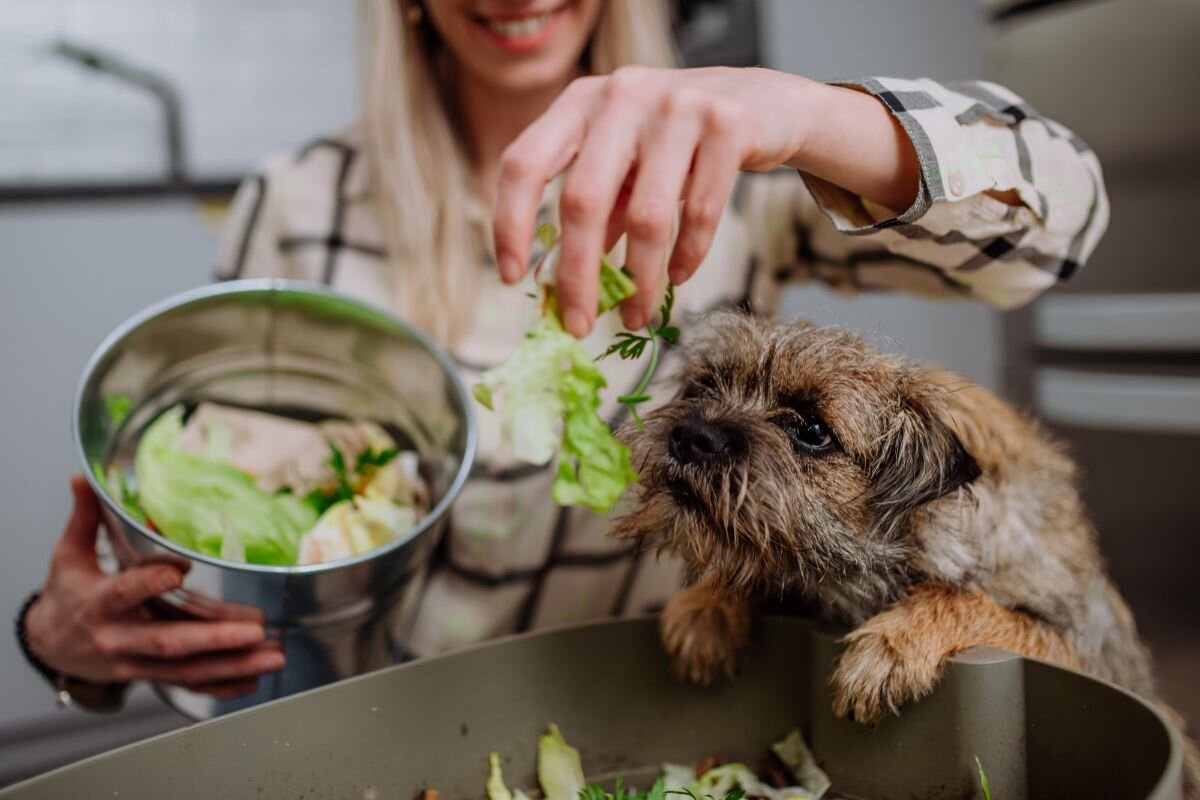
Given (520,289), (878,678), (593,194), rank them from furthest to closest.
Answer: (520,289) → (878,678) → (593,194)

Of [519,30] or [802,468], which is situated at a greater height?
[519,30]

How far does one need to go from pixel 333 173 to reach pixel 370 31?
0.69ft

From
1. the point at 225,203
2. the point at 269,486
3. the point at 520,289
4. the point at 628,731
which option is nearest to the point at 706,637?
the point at 628,731

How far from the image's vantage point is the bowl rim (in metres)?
0.76

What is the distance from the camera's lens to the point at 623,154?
2.15ft

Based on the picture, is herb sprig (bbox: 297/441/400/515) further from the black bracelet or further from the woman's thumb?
the black bracelet

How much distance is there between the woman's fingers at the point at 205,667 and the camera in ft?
2.86

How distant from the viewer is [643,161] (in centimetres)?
67

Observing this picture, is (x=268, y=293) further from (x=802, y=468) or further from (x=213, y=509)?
(x=802, y=468)

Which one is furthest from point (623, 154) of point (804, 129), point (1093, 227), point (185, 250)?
point (185, 250)

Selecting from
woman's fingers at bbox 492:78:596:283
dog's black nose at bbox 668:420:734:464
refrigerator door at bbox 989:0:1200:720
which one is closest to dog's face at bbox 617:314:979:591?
dog's black nose at bbox 668:420:734:464

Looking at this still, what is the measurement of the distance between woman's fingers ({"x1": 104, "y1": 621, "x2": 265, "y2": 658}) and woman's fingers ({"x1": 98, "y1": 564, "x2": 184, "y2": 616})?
2cm

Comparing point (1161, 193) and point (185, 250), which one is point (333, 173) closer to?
point (185, 250)

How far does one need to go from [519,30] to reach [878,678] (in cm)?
90
